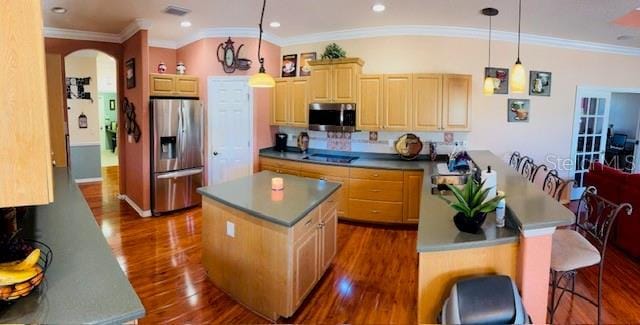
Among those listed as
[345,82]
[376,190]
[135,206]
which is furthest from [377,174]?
[135,206]

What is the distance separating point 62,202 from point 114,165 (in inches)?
305

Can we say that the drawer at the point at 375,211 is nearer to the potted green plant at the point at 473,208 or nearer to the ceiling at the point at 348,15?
the ceiling at the point at 348,15

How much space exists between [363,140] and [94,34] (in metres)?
4.36

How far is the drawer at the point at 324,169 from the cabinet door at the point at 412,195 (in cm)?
79

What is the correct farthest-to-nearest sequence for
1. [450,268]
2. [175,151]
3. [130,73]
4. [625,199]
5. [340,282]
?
1. [130,73]
2. [175,151]
3. [625,199]
4. [340,282]
5. [450,268]

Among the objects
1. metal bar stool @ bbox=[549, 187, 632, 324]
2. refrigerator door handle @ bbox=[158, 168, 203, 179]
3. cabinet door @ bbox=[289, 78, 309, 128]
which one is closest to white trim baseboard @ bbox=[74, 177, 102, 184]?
refrigerator door handle @ bbox=[158, 168, 203, 179]

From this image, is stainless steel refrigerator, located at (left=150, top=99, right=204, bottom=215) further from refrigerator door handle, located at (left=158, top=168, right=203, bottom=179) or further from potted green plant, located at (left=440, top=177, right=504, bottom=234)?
potted green plant, located at (left=440, top=177, right=504, bottom=234)

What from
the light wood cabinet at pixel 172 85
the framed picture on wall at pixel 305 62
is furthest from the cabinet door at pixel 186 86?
the framed picture on wall at pixel 305 62

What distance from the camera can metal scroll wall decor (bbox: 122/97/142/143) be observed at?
17.7ft

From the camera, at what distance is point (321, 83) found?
5258 mm

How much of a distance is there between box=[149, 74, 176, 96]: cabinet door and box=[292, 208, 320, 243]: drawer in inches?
135

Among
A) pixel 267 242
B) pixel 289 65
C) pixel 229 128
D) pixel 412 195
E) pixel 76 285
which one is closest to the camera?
pixel 76 285

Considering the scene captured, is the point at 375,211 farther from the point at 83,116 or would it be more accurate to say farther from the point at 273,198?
the point at 83,116

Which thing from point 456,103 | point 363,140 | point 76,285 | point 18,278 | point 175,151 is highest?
point 456,103
